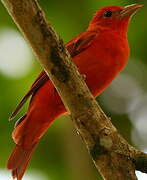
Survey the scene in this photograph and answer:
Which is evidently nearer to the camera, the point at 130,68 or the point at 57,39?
the point at 57,39

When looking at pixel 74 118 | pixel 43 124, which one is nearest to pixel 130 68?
pixel 43 124

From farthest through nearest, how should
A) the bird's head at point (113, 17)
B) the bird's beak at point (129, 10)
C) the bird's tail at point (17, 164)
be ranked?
1. the bird's head at point (113, 17)
2. the bird's beak at point (129, 10)
3. the bird's tail at point (17, 164)

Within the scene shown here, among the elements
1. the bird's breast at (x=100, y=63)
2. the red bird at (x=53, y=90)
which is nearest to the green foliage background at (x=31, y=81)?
the red bird at (x=53, y=90)

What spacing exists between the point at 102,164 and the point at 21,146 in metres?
1.37

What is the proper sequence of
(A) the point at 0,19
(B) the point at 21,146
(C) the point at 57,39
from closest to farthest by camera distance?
(C) the point at 57,39 < (B) the point at 21,146 < (A) the point at 0,19

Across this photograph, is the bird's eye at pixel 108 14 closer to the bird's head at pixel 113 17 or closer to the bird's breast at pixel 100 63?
the bird's head at pixel 113 17

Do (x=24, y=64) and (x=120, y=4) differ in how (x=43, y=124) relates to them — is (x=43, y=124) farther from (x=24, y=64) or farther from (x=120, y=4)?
(x=120, y=4)

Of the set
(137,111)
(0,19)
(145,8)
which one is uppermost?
(0,19)

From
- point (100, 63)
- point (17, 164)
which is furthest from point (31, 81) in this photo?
point (17, 164)

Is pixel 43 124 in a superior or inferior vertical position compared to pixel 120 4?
inferior

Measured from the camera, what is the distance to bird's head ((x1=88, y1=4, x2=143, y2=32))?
5.57m

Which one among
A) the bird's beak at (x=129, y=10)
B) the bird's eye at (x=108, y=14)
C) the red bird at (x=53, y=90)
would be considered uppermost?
the bird's eye at (x=108, y=14)

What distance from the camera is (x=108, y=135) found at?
3.72 m

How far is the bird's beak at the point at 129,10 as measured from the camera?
5.40m
